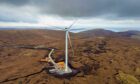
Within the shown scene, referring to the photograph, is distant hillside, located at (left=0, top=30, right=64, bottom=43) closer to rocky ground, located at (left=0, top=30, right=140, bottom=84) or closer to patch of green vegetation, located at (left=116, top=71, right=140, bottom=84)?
rocky ground, located at (left=0, top=30, right=140, bottom=84)

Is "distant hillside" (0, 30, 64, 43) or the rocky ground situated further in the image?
"distant hillside" (0, 30, 64, 43)

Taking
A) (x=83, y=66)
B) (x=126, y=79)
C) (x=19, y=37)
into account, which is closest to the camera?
(x=126, y=79)

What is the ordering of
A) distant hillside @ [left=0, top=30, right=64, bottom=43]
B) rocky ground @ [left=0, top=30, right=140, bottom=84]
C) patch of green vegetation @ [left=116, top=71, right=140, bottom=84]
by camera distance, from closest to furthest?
rocky ground @ [left=0, top=30, right=140, bottom=84]
patch of green vegetation @ [left=116, top=71, right=140, bottom=84]
distant hillside @ [left=0, top=30, right=64, bottom=43]

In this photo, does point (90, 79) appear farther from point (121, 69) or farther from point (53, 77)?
point (121, 69)

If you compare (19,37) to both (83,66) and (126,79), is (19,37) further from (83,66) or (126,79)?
(126,79)

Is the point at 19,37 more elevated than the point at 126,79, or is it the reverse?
the point at 19,37

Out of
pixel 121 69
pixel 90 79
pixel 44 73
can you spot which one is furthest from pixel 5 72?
pixel 121 69

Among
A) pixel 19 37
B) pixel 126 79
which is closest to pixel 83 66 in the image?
pixel 126 79

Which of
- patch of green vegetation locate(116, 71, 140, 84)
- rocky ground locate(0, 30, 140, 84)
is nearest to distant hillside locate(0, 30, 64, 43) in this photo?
rocky ground locate(0, 30, 140, 84)
